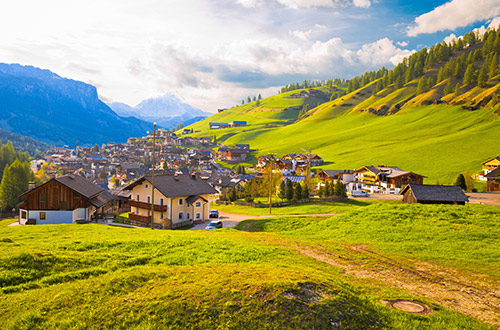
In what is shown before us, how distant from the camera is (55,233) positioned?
26.8 m

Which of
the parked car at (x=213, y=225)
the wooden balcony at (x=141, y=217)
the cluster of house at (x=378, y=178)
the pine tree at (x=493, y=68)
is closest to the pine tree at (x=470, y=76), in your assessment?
the pine tree at (x=493, y=68)

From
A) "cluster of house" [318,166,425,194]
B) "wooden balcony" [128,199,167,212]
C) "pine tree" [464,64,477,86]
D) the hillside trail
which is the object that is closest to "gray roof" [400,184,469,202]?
the hillside trail

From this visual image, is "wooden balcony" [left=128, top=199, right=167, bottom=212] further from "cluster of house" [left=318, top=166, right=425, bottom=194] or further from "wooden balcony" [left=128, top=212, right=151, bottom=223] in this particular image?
"cluster of house" [left=318, top=166, right=425, bottom=194]

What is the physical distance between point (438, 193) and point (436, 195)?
1.95 ft

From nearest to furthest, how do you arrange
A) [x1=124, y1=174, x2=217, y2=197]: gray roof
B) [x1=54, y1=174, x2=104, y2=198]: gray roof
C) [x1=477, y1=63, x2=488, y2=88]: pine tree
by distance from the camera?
[x1=54, y1=174, x2=104, y2=198]: gray roof < [x1=124, y1=174, x2=217, y2=197]: gray roof < [x1=477, y1=63, x2=488, y2=88]: pine tree

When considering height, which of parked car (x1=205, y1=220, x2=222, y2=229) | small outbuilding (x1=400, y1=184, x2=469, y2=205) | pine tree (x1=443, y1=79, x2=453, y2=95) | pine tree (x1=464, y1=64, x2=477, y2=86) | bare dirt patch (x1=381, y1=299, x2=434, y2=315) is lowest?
parked car (x1=205, y1=220, x2=222, y2=229)

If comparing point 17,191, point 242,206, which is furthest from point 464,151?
point 17,191

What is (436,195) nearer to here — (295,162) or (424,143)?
(424,143)

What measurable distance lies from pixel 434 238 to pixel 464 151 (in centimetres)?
11502

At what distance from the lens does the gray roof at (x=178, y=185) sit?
50750 mm

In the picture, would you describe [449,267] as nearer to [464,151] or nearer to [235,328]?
[235,328]

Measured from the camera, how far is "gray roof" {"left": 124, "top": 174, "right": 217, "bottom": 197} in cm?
5075

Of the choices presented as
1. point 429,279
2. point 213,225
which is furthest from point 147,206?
point 429,279

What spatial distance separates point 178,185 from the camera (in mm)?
54156
